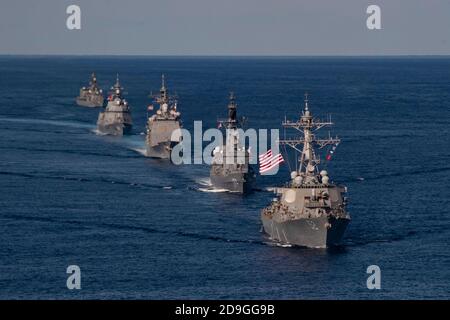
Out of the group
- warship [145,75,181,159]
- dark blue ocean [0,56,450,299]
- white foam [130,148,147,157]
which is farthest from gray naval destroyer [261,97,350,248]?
white foam [130,148,147,157]

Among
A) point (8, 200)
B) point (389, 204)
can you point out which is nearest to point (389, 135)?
point (389, 204)

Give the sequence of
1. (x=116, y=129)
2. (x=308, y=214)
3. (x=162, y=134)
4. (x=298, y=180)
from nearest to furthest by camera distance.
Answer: (x=308, y=214) < (x=298, y=180) < (x=162, y=134) < (x=116, y=129)

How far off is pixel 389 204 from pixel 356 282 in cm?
2907

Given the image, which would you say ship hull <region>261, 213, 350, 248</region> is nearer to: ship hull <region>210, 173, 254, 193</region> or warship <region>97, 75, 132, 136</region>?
ship hull <region>210, 173, 254, 193</region>

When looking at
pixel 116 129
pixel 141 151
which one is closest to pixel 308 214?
pixel 141 151

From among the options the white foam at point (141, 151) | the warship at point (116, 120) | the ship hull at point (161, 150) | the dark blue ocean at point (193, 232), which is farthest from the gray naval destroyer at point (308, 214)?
the warship at point (116, 120)

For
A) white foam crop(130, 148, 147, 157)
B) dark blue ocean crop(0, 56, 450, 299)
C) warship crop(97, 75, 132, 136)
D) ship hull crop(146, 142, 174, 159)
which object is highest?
warship crop(97, 75, 132, 136)

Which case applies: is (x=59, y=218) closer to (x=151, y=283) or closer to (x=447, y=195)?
(x=151, y=283)

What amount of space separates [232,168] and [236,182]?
106 inches

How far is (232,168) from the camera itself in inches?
4692

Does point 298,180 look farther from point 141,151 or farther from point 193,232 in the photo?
point 141,151

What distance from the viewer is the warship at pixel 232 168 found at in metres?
117

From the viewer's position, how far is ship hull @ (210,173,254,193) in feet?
383

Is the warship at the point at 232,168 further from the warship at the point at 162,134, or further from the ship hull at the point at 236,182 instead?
the warship at the point at 162,134
